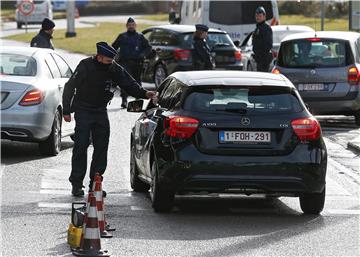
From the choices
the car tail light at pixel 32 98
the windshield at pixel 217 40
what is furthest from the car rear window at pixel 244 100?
the windshield at pixel 217 40

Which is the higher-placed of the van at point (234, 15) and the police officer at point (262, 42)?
the police officer at point (262, 42)

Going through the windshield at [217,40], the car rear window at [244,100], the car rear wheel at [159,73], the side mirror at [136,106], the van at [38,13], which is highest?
the car rear window at [244,100]

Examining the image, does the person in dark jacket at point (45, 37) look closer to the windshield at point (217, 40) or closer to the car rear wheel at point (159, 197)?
the windshield at point (217, 40)

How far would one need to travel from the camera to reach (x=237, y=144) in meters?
11.4

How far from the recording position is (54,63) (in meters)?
17.4

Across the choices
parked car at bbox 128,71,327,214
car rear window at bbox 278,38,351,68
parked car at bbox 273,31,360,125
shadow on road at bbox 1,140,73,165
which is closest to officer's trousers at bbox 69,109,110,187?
parked car at bbox 128,71,327,214

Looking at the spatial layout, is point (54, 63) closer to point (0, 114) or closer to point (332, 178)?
point (0, 114)

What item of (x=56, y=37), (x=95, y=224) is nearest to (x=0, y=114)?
(x=95, y=224)

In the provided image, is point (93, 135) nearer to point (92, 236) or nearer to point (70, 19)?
point (92, 236)

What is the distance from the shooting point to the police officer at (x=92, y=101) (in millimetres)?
12766

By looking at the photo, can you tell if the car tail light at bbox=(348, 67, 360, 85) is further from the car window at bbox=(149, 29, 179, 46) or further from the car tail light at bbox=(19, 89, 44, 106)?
the car window at bbox=(149, 29, 179, 46)

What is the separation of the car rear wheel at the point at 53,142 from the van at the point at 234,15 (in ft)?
69.0

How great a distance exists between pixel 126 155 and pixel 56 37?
4439 cm

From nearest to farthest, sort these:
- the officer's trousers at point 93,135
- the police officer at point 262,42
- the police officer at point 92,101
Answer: the police officer at point 92,101 → the officer's trousers at point 93,135 → the police officer at point 262,42
